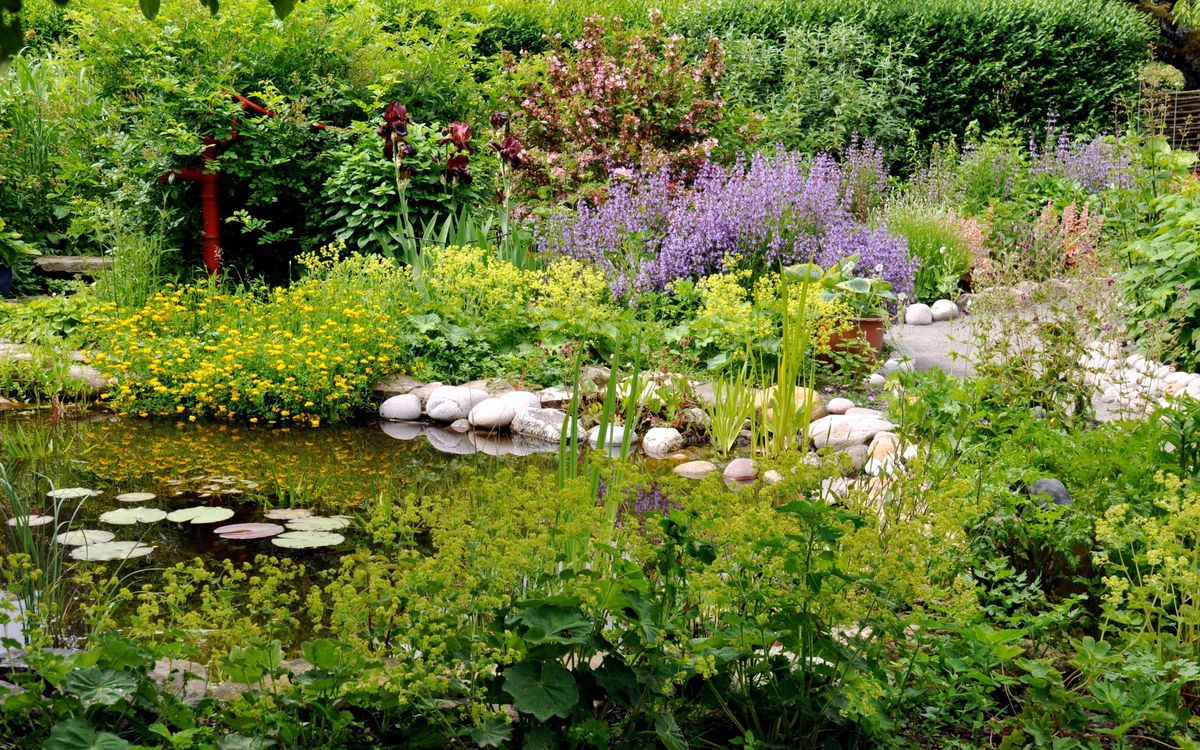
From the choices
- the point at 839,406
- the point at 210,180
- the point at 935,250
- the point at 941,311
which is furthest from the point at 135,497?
the point at 935,250

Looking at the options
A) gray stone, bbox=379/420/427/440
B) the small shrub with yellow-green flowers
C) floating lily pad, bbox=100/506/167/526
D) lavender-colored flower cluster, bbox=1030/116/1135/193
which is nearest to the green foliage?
lavender-colored flower cluster, bbox=1030/116/1135/193

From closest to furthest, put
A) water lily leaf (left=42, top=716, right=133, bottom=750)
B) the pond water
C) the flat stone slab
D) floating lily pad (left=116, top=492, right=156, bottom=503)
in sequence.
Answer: water lily leaf (left=42, top=716, right=133, bottom=750)
the pond water
floating lily pad (left=116, top=492, right=156, bottom=503)
the flat stone slab

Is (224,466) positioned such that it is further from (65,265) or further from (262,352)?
(65,265)

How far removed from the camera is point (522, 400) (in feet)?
18.4

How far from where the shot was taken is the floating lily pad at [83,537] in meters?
3.49

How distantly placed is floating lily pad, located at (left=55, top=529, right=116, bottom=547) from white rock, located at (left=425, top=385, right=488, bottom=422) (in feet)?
7.32

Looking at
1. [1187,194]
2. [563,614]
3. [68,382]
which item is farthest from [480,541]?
[1187,194]

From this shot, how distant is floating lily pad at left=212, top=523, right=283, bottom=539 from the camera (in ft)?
12.1

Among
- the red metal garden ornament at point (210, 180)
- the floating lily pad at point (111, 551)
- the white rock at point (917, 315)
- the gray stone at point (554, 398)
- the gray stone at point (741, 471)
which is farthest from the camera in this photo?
the white rock at point (917, 315)

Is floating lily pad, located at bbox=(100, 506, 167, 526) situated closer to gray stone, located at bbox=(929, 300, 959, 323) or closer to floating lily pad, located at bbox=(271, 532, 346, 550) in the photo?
floating lily pad, located at bbox=(271, 532, 346, 550)

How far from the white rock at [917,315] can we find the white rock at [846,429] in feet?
9.62

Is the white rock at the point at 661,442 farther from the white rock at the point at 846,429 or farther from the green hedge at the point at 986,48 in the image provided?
the green hedge at the point at 986,48

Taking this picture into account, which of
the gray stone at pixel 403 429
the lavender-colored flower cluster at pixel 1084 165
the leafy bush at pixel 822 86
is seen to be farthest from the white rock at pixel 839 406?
the lavender-colored flower cluster at pixel 1084 165

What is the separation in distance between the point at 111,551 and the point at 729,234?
162 inches
